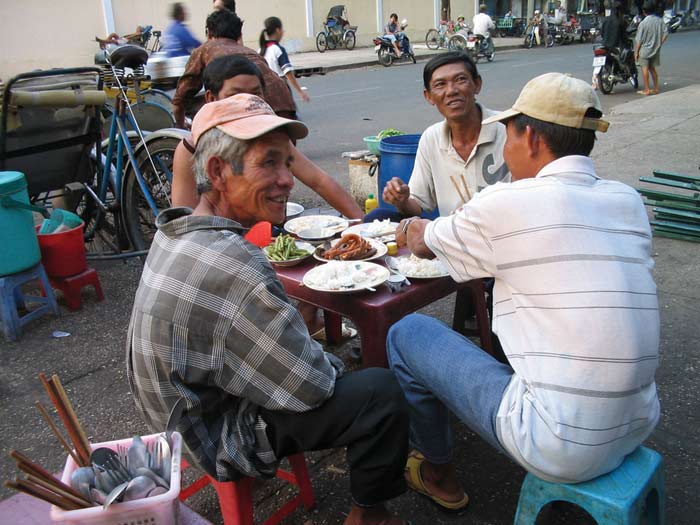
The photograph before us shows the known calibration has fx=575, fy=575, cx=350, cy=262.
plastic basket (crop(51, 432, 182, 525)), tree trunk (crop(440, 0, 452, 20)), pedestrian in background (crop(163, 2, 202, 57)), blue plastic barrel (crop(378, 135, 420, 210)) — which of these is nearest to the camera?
plastic basket (crop(51, 432, 182, 525))

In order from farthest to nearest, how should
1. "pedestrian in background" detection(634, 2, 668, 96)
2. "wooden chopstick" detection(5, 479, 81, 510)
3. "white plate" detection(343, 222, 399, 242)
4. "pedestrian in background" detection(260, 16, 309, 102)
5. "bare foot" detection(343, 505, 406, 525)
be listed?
1. "pedestrian in background" detection(634, 2, 668, 96)
2. "pedestrian in background" detection(260, 16, 309, 102)
3. "white plate" detection(343, 222, 399, 242)
4. "bare foot" detection(343, 505, 406, 525)
5. "wooden chopstick" detection(5, 479, 81, 510)

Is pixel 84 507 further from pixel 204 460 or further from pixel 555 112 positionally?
pixel 555 112

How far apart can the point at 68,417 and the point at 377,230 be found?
1.56 meters

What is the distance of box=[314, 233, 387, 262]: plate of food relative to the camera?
2.31 m

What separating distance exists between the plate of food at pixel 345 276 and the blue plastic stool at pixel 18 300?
2107 millimetres

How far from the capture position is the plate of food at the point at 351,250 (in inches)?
91.0

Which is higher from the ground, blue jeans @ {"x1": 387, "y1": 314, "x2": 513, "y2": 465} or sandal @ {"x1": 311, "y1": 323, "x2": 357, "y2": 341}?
blue jeans @ {"x1": 387, "y1": 314, "x2": 513, "y2": 465}

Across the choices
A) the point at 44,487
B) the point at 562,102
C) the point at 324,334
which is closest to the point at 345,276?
the point at 562,102

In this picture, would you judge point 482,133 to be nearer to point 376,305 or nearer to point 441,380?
point 376,305

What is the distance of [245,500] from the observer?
1.71 m

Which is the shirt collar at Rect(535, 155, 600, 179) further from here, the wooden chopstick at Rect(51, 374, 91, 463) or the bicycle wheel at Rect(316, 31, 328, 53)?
the bicycle wheel at Rect(316, 31, 328, 53)

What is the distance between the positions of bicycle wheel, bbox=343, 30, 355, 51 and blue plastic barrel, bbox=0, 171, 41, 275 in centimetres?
2156

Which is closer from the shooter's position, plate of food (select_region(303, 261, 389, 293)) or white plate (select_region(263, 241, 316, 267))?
plate of food (select_region(303, 261, 389, 293))

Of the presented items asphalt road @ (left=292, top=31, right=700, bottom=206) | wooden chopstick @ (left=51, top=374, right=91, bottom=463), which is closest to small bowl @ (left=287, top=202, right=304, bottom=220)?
wooden chopstick @ (left=51, top=374, right=91, bottom=463)
